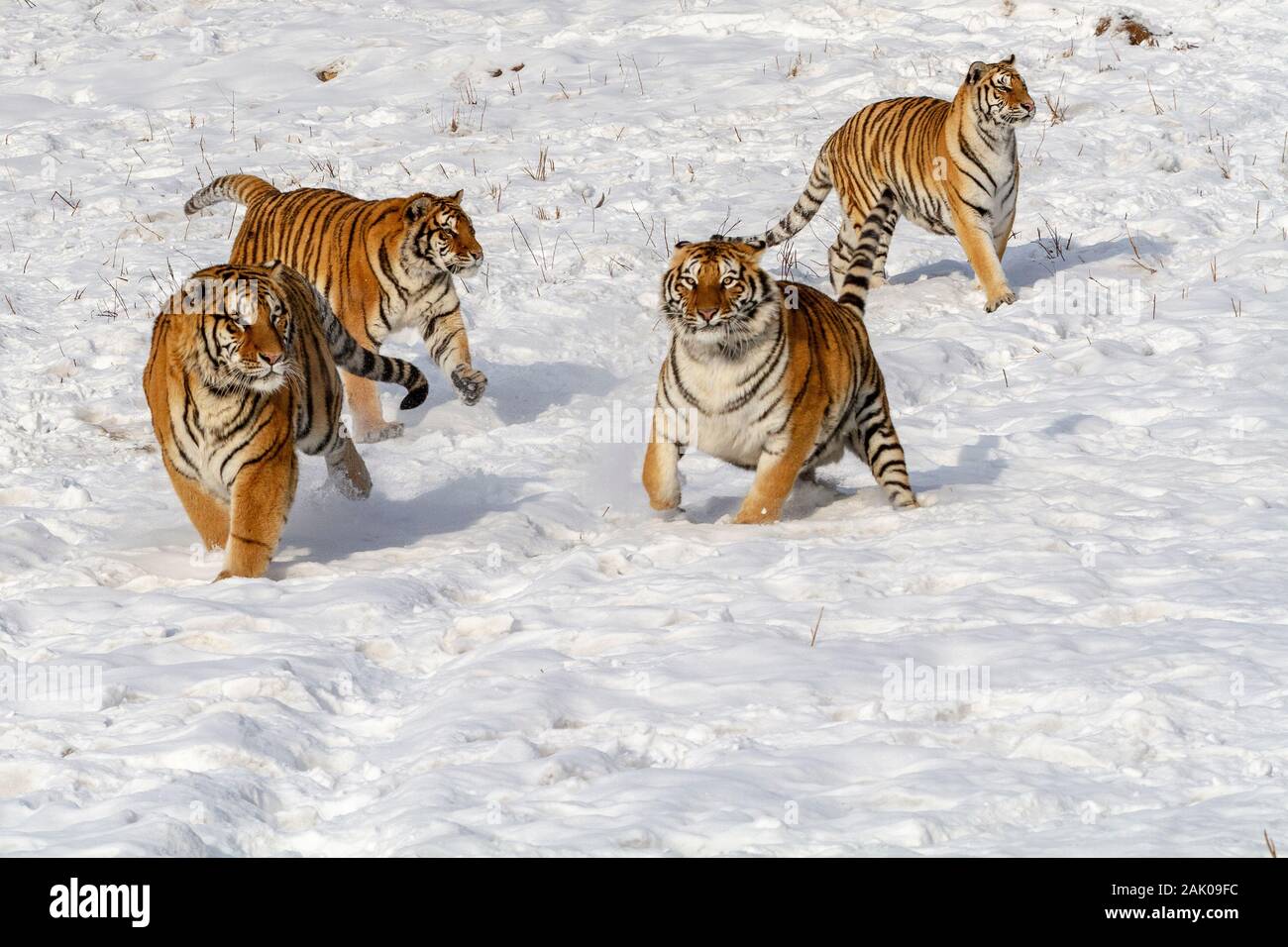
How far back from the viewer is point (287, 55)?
13531 millimetres

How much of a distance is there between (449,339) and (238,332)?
250 cm

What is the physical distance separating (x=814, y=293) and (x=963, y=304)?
3.05 metres

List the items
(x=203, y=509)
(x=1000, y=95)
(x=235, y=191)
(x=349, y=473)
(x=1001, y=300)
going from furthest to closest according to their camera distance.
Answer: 1. (x=1000, y=95)
2. (x=1001, y=300)
3. (x=235, y=191)
4. (x=349, y=473)
5. (x=203, y=509)

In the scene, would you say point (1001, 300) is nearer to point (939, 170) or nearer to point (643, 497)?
point (939, 170)

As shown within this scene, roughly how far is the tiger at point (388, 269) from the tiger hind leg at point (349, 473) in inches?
37.6

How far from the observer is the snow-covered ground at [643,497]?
3.67m

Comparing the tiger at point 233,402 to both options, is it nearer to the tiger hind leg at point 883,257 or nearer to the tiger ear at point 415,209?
the tiger ear at point 415,209

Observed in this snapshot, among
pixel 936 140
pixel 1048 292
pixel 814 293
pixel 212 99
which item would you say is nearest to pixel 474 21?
pixel 212 99

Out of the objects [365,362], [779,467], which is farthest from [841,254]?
[365,362]

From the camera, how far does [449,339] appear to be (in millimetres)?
7773

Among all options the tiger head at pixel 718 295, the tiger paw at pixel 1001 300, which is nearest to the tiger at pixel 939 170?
the tiger paw at pixel 1001 300

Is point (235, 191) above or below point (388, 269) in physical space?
above

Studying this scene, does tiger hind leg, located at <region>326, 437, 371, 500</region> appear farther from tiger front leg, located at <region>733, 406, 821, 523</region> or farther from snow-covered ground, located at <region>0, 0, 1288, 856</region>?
tiger front leg, located at <region>733, 406, 821, 523</region>

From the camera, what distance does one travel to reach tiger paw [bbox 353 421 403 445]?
7.53m
